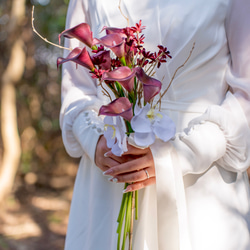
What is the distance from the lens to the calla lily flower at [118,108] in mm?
967

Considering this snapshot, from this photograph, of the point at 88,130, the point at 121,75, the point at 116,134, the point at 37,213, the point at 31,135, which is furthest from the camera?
the point at 31,135

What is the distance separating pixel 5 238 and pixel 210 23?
151 inches

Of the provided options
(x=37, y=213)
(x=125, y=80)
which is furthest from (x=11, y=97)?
(x=125, y=80)

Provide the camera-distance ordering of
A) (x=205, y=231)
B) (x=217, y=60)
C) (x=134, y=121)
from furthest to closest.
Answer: (x=217, y=60) < (x=205, y=231) < (x=134, y=121)

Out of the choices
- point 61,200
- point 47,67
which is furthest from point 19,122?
point 61,200

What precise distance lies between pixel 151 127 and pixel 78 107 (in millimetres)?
453

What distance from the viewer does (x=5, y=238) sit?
13.9ft

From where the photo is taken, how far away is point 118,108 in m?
0.98

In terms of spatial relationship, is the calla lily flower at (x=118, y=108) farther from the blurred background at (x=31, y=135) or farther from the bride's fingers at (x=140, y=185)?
the blurred background at (x=31, y=135)

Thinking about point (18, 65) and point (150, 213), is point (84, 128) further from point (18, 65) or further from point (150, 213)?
point (18, 65)

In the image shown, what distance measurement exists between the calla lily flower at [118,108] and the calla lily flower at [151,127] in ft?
0.11

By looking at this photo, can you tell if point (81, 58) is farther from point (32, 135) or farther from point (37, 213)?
point (32, 135)

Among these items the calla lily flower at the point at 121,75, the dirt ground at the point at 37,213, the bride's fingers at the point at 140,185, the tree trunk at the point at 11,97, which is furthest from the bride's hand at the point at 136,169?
the tree trunk at the point at 11,97

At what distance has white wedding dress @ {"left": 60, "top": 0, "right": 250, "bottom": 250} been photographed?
44.5 inches
